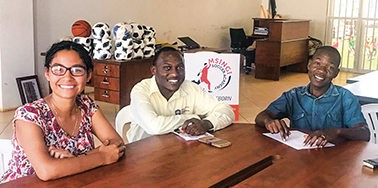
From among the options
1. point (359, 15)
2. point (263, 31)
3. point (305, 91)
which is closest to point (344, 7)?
point (359, 15)

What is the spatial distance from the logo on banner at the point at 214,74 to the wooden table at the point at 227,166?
2305 millimetres

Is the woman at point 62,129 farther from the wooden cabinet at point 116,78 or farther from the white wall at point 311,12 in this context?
the white wall at point 311,12

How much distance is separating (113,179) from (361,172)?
1029mm

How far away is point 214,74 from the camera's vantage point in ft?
15.3

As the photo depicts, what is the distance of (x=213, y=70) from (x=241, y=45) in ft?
17.7

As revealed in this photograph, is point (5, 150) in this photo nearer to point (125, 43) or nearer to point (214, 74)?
point (214, 74)

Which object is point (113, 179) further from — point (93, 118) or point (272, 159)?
point (272, 159)

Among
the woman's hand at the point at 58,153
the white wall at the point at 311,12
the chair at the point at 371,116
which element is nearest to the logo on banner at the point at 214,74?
the chair at the point at 371,116

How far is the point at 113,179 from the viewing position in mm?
1736

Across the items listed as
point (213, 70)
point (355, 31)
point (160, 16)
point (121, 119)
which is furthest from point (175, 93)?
point (355, 31)

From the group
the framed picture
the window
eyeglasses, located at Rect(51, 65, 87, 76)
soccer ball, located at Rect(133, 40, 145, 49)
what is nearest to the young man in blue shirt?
eyeglasses, located at Rect(51, 65, 87, 76)

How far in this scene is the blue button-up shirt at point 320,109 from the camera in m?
2.66

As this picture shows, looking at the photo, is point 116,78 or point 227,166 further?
point 116,78

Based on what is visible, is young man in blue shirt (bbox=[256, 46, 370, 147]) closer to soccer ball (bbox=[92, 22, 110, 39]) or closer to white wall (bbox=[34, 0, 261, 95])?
soccer ball (bbox=[92, 22, 110, 39])
